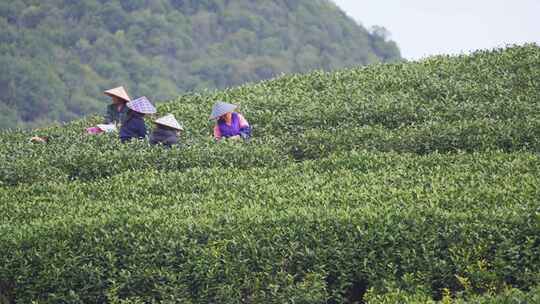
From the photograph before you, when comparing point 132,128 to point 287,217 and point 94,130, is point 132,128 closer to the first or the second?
point 94,130

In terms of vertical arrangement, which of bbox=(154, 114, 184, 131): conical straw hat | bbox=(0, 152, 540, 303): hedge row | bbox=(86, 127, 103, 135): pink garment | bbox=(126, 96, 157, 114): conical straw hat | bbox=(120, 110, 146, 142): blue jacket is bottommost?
bbox=(0, 152, 540, 303): hedge row

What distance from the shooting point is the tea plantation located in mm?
11320

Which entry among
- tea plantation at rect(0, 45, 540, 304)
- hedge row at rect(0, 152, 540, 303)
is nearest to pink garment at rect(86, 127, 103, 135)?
tea plantation at rect(0, 45, 540, 304)

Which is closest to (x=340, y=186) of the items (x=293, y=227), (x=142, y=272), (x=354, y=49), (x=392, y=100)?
(x=293, y=227)

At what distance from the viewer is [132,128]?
1762cm

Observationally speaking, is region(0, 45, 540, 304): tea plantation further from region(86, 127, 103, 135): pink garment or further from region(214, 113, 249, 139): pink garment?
region(86, 127, 103, 135): pink garment

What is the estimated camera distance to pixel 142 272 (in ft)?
37.7

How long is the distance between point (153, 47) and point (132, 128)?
56224 mm

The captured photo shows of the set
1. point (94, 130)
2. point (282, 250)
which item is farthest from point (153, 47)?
point (282, 250)

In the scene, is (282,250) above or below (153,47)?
below

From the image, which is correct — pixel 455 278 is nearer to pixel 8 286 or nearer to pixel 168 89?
pixel 8 286

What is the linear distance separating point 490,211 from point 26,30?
60.2 meters

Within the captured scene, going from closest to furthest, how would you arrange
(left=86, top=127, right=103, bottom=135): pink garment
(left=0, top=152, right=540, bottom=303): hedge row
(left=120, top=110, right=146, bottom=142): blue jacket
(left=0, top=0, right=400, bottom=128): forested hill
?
(left=0, top=152, right=540, bottom=303): hedge row
(left=120, top=110, right=146, bottom=142): blue jacket
(left=86, top=127, right=103, bottom=135): pink garment
(left=0, top=0, right=400, bottom=128): forested hill

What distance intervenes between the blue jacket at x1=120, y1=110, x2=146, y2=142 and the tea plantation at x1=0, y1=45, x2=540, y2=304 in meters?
0.21
